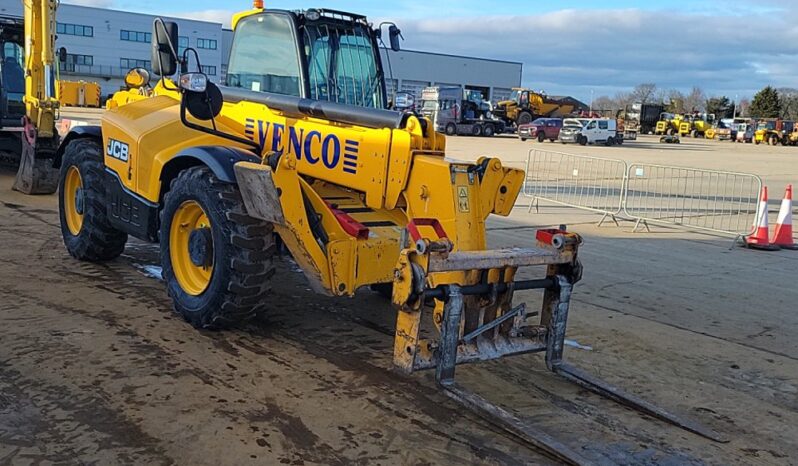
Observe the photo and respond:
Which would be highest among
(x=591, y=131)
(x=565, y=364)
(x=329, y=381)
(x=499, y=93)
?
(x=499, y=93)

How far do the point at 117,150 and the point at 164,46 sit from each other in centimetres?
142

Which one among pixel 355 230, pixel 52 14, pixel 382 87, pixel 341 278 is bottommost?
pixel 341 278

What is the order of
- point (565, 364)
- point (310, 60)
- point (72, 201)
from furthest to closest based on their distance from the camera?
point (72, 201) → point (310, 60) → point (565, 364)

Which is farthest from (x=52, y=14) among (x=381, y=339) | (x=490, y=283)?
(x=490, y=283)

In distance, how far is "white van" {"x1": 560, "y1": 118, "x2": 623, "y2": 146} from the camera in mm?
41156

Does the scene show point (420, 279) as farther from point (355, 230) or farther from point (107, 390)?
point (107, 390)

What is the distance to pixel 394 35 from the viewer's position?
6324 millimetres

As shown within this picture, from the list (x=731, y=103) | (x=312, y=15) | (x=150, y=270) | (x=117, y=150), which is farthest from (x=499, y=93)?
(x=312, y=15)

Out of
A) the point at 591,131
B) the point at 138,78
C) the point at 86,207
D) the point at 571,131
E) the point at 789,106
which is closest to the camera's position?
the point at 86,207

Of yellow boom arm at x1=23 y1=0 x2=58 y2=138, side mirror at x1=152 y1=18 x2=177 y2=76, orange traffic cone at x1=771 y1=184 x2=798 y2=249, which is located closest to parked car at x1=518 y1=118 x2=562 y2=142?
orange traffic cone at x1=771 y1=184 x2=798 y2=249

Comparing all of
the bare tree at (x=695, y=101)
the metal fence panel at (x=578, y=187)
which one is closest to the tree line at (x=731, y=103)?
the bare tree at (x=695, y=101)

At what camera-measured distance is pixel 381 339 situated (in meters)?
5.56

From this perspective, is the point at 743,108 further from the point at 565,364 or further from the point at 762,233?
the point at 565,364

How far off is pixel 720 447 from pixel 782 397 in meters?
1.13
